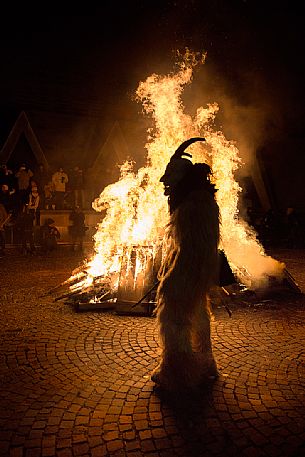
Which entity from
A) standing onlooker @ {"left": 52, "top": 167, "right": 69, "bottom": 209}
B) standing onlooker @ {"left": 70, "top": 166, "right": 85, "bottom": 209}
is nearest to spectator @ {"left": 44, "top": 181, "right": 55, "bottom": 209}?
standing onlooker @ {"left": 52, "top": 167, "right": 69, "bottom": 209}

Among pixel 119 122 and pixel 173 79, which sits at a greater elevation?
pixel 119 122

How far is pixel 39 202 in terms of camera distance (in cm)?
1800

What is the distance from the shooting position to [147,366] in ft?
15.3

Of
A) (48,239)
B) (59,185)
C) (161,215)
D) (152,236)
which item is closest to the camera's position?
(152,236)

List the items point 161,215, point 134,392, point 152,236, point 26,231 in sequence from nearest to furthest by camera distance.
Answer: point 134,392
point 152,236
point 161,215
point 26,231

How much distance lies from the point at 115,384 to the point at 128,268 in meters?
3.56

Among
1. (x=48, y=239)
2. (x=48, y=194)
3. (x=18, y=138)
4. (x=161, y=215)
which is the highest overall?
(x=18, y=138)

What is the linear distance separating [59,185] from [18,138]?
3.61 metres

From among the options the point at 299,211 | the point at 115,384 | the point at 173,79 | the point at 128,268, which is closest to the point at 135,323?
the point at 128,268

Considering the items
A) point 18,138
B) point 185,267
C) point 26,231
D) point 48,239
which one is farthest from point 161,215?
point 18,138

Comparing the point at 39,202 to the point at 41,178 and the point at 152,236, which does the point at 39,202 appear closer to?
the point at 41,178

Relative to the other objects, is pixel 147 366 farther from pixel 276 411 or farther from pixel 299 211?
pixel 299 211

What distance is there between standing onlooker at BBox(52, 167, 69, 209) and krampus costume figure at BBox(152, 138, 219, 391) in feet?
50.3

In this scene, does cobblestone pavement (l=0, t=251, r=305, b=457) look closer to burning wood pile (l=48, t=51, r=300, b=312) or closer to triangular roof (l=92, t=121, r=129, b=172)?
burning wood pile (l=48, t=51, r=300, b=312)
